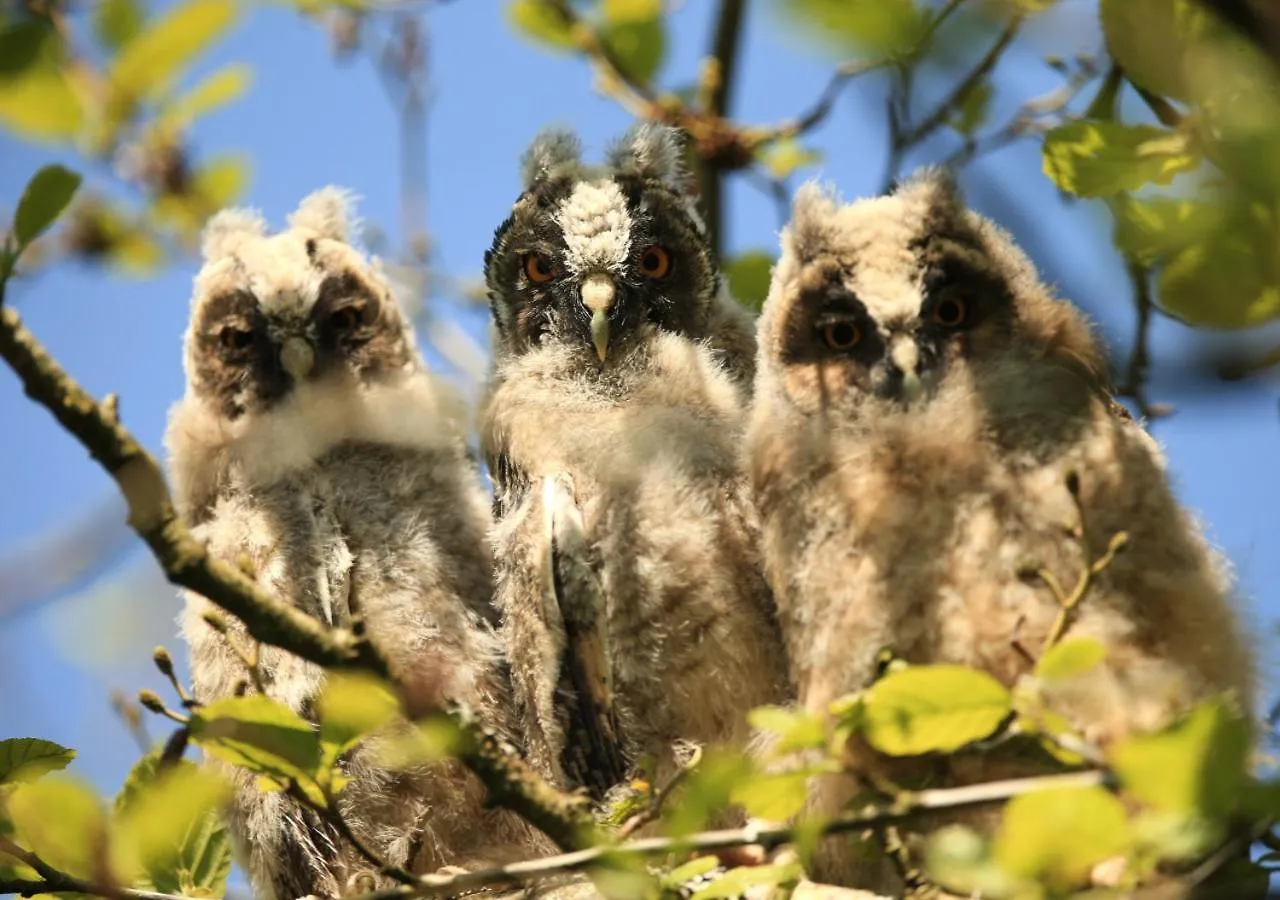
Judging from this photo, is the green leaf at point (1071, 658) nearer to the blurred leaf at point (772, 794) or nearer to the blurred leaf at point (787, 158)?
the blurred leaf at point (772, 794)

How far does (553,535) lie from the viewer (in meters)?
3.26

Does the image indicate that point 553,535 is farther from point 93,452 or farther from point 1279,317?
point 1279,317

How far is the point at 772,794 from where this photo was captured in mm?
1854

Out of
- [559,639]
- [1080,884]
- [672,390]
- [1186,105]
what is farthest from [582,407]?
[1080,884]

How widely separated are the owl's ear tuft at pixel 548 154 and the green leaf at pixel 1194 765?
2.64m

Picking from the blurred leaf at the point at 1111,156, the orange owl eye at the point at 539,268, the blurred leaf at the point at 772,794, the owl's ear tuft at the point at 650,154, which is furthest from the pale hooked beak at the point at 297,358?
the blurred leaf at the point at 772,794

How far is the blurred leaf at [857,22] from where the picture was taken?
197 centimetres

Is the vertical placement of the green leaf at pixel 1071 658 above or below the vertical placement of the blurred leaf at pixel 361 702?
below

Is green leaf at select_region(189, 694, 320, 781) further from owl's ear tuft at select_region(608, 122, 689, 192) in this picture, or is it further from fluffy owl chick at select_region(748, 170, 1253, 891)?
owl's ear tuft at select_region(608, 122, 689, 192)

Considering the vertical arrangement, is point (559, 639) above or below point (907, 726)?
above

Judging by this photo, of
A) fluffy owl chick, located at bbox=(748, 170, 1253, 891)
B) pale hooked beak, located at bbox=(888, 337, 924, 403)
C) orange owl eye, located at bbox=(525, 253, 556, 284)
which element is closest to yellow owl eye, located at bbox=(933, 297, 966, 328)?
fluffy owl chick, located at bbox=(748, 170, 1253, 891)

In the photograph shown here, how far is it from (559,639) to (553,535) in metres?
0.24

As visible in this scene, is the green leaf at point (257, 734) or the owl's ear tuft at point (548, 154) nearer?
the green leaf at point (257, 734)

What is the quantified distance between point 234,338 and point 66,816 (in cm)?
228
